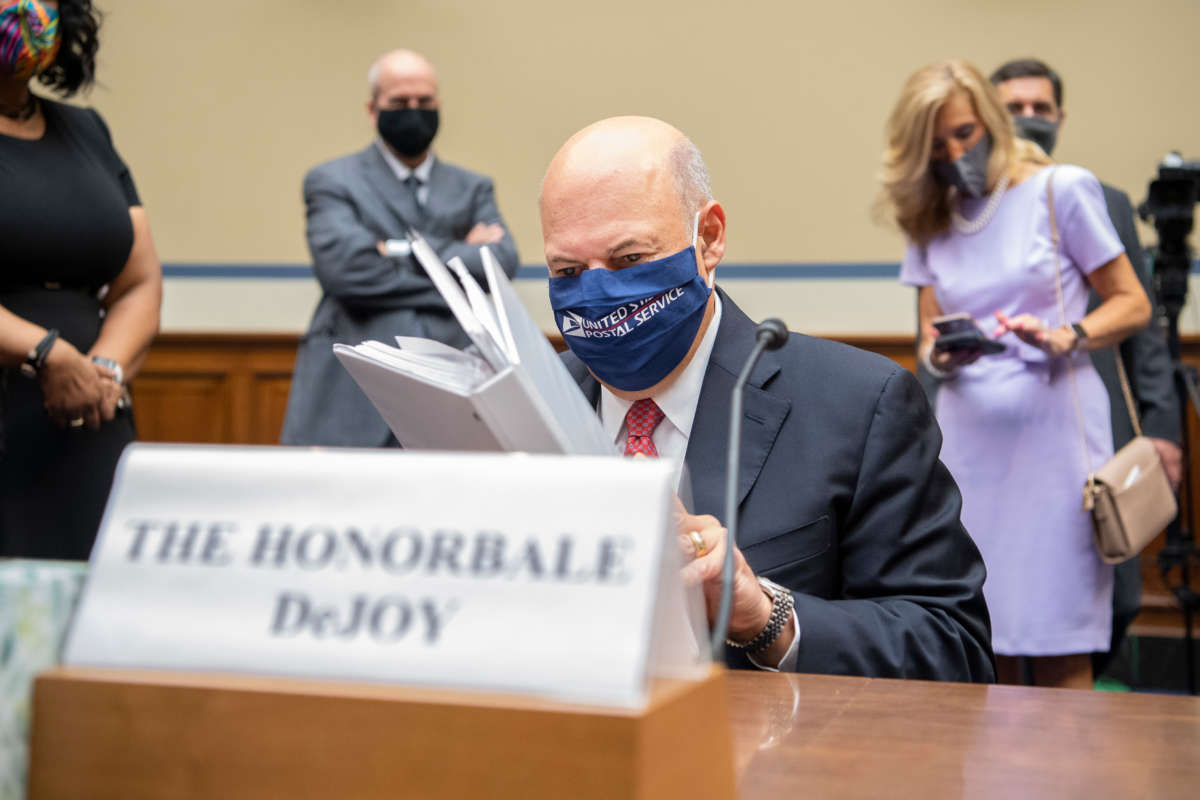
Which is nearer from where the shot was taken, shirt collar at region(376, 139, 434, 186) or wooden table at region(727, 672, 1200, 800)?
wooden table at region(727, 672, 1200, 800)

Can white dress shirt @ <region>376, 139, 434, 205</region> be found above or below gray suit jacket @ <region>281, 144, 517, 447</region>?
above

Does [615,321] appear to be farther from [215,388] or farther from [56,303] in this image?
[215,388]

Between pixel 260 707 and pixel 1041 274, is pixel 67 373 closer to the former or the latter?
pixel 260 707

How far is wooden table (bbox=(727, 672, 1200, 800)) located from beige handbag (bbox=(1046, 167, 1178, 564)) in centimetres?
164

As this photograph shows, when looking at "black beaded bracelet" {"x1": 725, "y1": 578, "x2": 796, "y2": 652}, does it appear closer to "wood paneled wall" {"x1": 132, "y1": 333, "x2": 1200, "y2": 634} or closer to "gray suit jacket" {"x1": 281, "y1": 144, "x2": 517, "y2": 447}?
"gray suit jacket" {"x1": 281, "y1": 144, "x2": 517, "y2": 447}

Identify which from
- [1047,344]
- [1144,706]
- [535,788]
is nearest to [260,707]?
[535,788]

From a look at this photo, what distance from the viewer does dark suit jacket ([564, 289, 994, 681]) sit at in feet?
4.18

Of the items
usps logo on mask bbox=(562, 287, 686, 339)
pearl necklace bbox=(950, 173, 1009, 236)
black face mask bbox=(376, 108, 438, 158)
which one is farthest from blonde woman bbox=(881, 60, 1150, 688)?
black face mask bbox=(376, 108, 438, 158)

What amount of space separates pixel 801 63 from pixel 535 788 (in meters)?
5.05

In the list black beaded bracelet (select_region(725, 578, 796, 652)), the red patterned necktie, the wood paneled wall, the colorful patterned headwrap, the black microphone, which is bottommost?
the wood paneled wall

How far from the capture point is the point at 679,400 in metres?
1.45

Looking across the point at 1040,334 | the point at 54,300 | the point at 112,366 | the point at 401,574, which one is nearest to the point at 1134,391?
the point at 1040,334

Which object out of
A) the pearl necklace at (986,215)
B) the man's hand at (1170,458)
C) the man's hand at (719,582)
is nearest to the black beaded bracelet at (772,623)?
the man's hand at (719,582)

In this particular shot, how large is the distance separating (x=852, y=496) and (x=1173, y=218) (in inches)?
85.6
